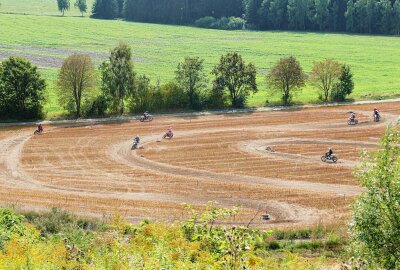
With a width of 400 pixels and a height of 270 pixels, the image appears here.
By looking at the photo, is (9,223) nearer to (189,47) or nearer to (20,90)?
(20,90)

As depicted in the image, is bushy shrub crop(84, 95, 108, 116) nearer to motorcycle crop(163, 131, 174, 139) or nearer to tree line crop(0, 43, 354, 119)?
tree line crop(0, 43, 354, 119)

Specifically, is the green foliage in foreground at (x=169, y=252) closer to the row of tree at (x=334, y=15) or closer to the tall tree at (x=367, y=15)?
the row of tree at (x=334, y=15)

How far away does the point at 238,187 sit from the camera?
146 ft

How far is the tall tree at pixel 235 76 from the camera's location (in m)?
79.4

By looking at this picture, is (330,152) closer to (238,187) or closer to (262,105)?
(238,187)

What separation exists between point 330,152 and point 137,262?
42.2 metres

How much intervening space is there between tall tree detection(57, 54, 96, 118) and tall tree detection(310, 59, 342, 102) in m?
33.4

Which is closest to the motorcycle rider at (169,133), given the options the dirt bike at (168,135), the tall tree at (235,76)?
the dirt bike at (168,135)

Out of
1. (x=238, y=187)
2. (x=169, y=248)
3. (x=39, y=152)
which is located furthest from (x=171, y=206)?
(x=169, y=248)

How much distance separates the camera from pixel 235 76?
262ft

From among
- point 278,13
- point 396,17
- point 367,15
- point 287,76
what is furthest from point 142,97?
point 278,13

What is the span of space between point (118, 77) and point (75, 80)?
5.77m

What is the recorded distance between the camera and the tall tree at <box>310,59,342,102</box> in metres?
82.4

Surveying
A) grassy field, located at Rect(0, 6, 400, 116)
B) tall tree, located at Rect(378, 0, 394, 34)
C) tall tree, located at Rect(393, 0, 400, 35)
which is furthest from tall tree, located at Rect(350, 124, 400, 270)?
tall tree, located at Rect(378, 0, 394, 34)
